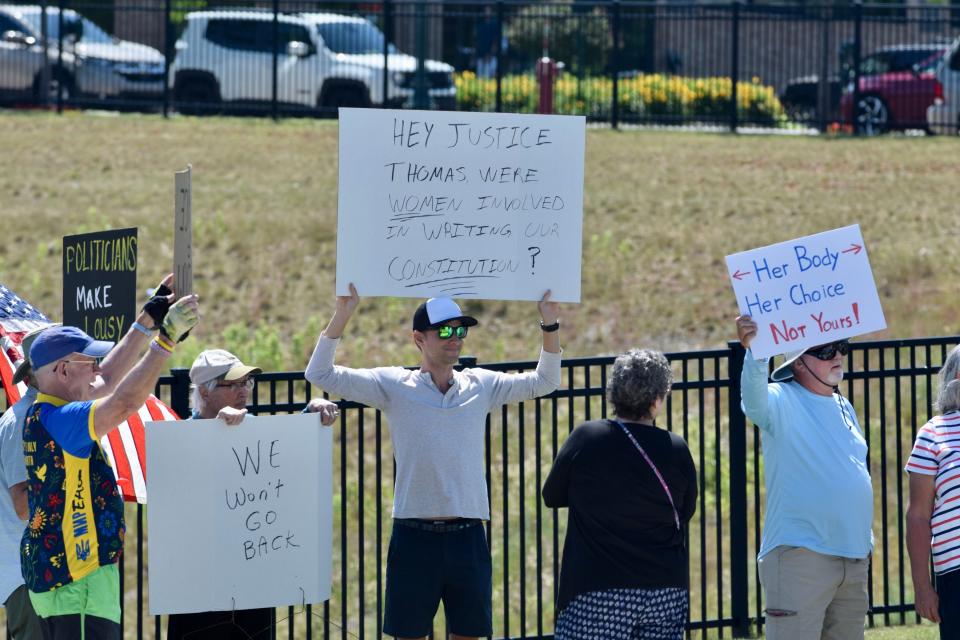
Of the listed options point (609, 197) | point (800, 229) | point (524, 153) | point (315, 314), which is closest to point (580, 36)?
point (609, 197)

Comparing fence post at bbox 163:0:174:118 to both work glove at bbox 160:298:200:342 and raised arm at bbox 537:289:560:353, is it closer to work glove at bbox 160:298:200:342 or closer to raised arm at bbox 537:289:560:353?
raised arm at bbox 537:289:560:353

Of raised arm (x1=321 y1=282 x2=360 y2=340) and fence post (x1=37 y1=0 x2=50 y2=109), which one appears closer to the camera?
raised arm (x1=321 y1=282 x2=360 y2=340)

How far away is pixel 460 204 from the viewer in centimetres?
567

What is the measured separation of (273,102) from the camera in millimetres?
19422

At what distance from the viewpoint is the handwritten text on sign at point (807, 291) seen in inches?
215

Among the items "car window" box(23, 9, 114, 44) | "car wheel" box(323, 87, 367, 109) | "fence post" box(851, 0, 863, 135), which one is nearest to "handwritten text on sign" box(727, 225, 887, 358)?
"fence post" box(851, 0, 863, 135)

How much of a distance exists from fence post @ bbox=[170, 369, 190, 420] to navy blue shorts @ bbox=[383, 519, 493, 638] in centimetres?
134

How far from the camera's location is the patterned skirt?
5035 millimetres

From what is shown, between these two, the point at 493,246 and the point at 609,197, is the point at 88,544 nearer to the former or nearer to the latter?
the point at 493,246

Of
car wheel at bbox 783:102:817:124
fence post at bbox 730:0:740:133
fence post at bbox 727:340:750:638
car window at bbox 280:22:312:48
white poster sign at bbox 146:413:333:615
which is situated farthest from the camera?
car window at bbox 280:22:312:48

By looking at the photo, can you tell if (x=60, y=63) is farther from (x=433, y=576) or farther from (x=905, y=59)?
(x=433, y=576)

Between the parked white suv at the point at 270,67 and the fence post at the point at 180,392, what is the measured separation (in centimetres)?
1357

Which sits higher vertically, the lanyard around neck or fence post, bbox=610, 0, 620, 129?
fence post, bbox=610, 0, 620, 129

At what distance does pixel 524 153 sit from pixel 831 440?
5.13 ft
